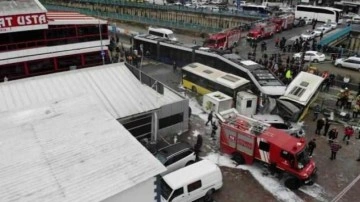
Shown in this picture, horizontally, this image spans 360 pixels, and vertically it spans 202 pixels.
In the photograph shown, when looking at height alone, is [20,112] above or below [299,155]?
Result: above

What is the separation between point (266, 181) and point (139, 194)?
360 inches

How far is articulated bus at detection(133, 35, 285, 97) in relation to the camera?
2623 cm

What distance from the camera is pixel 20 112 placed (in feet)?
53.3

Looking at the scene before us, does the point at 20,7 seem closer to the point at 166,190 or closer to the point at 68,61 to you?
the point at 68,61

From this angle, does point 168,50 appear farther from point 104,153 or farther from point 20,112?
point 104,153

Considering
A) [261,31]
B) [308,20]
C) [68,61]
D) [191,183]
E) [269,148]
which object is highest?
[308,20]

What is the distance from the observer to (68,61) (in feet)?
102

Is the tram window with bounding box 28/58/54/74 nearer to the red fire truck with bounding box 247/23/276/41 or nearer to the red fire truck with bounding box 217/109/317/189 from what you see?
the red fire truck with bounding box 217/109/317/189

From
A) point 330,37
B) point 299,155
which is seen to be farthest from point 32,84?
point 330,37

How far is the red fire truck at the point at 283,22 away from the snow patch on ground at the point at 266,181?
114ft

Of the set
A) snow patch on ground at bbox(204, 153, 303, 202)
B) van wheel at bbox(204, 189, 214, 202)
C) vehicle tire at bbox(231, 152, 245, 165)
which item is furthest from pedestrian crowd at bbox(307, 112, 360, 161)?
van wheel at bbox(204, 189, 214, 202)

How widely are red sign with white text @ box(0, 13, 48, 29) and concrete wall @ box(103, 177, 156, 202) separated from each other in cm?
2049

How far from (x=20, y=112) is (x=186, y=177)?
8.18 metres

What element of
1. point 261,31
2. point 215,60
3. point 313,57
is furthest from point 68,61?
point 261,31
